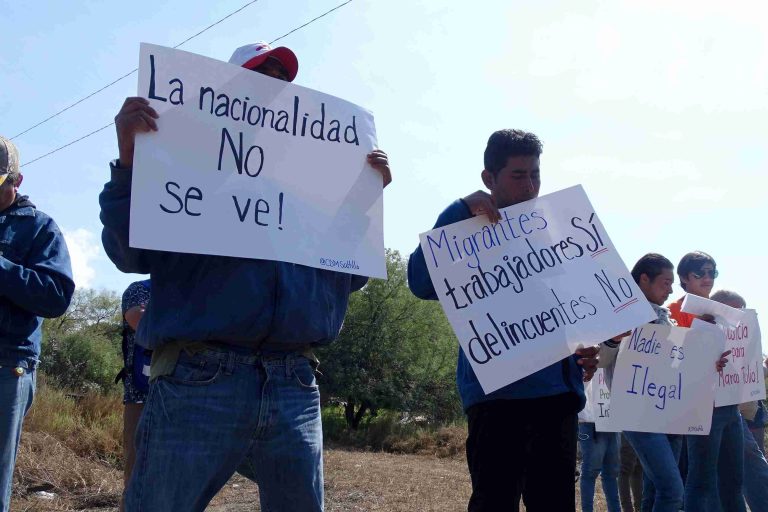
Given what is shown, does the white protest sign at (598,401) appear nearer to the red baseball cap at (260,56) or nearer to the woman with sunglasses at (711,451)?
the woman with sunglasses at (711,451)

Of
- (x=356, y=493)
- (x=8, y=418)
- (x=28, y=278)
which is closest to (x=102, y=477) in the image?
(x=356, y=493)

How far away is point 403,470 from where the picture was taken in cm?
1145

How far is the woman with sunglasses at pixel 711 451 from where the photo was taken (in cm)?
510

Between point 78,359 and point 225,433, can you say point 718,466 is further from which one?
point 78,359

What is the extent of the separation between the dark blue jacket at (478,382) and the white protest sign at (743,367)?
7.84 ft

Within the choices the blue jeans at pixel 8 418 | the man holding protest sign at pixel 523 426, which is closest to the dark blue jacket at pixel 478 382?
the man holding protest sign at pixel 523 426

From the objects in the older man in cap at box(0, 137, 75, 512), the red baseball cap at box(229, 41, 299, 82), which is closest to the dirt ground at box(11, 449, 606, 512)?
the older man in cap at box(0, 137, 75, 512)

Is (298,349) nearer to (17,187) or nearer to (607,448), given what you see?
(17,187)

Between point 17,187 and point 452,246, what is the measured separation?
2073mm

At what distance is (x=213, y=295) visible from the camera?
7.66ft

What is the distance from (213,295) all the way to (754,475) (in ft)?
15.9

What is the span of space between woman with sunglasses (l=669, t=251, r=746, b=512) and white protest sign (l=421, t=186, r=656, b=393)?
Result: 214 centimetres

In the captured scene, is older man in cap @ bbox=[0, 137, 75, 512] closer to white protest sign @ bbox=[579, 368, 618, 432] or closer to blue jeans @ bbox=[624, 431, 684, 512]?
blue jeans @ bbox=[624, 431, 684, 512]

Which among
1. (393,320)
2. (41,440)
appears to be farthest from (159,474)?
(393,320)
